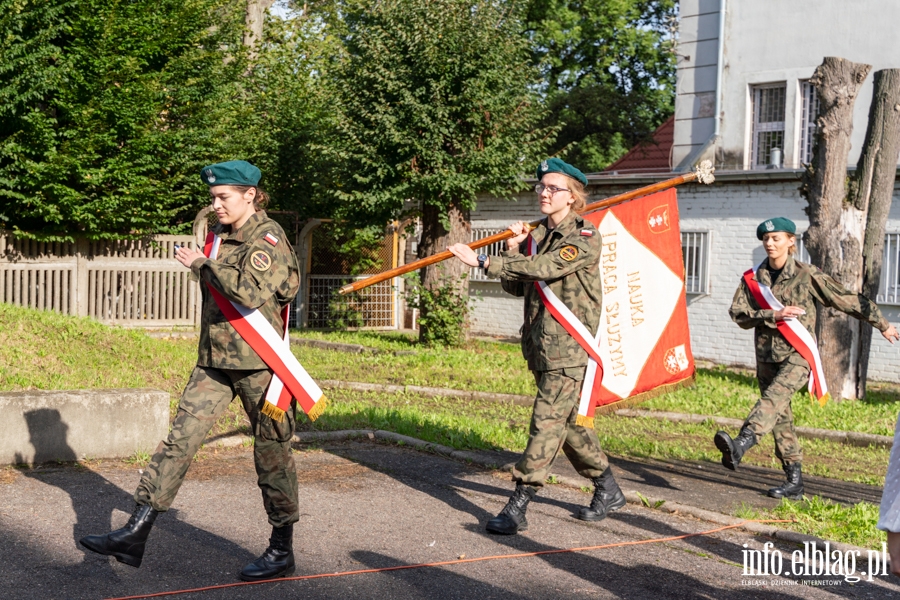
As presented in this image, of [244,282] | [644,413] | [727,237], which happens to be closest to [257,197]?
[244,282]

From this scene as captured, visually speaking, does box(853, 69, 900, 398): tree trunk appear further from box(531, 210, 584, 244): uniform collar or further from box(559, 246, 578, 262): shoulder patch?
box(559, 246, 578, 262): shoulder patch

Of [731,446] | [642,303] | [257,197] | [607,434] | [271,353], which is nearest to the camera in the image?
[271,353]

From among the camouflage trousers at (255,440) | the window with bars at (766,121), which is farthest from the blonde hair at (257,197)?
the window with bars at (766,121)

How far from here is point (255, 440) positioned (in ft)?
16.7

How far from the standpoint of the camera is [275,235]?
511 centimetres

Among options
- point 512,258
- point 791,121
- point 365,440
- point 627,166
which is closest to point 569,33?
point 627,166

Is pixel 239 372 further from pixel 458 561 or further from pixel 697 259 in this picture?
pixel 697 259

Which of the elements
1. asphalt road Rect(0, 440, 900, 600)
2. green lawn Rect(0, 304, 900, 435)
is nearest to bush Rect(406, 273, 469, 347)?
green lawn Rect(0, 304, 900, 435)

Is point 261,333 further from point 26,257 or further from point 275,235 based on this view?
point 26,257

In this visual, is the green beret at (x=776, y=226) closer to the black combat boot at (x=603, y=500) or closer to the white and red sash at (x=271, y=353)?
the black combat boot at (x=603, y=500)

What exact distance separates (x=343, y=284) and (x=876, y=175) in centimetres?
1262

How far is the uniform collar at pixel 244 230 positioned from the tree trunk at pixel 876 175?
10082 mm

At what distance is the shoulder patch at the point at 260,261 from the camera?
4.93 meters

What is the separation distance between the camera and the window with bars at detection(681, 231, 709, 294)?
726 inches
